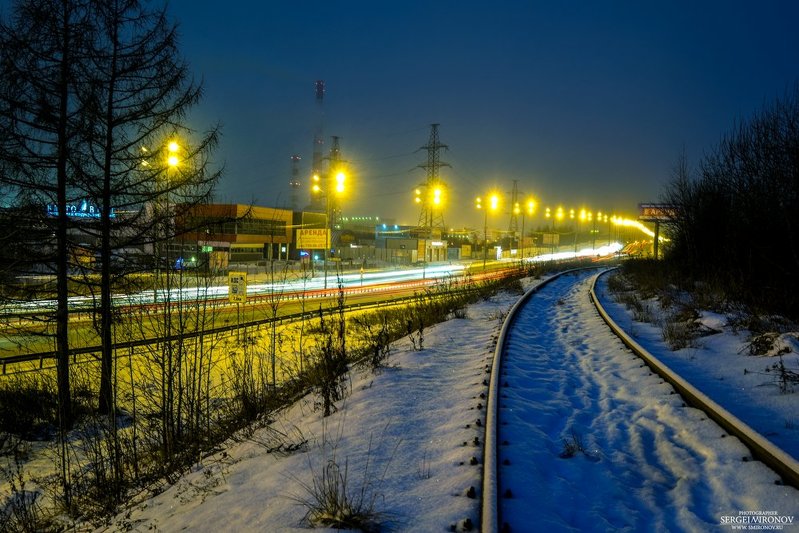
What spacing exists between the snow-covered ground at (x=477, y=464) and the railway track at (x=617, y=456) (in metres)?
0.02

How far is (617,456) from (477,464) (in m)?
1.39

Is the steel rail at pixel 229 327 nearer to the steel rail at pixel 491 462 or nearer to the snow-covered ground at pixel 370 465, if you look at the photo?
the snow-covered ground at pixel 370 465

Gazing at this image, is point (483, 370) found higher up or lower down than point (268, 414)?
higher up

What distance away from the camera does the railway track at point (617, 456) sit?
138 inches

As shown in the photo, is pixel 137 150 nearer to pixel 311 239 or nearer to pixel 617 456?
pixel 617 456

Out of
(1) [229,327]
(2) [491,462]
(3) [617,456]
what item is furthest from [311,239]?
(2) [491,462]

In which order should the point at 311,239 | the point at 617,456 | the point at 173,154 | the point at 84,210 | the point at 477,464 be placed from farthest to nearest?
the point at 311,239 → the point at 84,210 → the point at 173,154 → the point at 617,456 → the point at 477,464

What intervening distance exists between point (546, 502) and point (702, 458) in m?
1.72

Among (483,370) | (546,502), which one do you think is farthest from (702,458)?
(483,370)

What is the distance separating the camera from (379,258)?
246 ft

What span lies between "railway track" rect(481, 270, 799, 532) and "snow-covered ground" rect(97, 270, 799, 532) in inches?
0.6

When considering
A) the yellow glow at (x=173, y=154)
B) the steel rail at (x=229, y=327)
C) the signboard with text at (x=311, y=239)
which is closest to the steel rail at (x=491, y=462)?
the steel rail at (x=229, y=327)

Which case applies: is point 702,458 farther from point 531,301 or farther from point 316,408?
point 531,301

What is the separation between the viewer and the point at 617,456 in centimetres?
457
